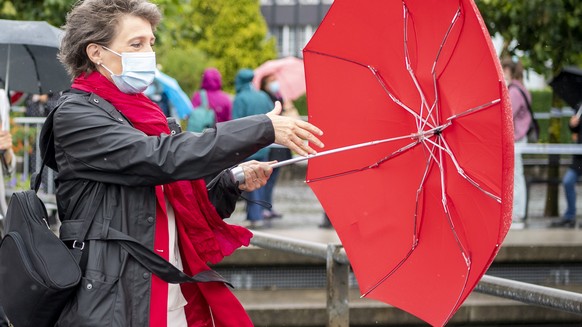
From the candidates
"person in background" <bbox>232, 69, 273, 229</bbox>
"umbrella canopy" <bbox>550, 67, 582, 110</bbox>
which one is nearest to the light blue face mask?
"person in background" <bbox>232, 69, 273, 229</bbox>

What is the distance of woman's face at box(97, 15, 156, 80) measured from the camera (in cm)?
383

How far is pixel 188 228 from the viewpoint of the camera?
12.9ft

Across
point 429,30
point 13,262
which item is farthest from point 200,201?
point 429,30

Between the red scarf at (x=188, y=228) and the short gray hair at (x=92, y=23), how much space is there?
0.07 m

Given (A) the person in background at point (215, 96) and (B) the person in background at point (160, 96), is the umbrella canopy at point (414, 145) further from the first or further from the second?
(B) the person in background at point (160, 96)

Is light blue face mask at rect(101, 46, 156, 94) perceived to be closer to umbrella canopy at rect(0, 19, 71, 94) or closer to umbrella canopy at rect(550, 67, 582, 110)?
umbrella canopy at rect(0, 19, 71, 94)

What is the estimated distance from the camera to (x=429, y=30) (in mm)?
3781

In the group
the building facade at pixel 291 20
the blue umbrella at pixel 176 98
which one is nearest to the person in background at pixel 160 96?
the blue umbrella at pixel 176 98

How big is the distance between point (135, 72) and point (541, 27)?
8.44 meters

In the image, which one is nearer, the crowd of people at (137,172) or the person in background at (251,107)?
the crowd of people at (137,172)

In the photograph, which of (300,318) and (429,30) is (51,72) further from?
(429,30)

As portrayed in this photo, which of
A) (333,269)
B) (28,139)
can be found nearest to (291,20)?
(28,139)

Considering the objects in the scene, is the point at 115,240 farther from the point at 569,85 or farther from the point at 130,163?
the point at 569,85

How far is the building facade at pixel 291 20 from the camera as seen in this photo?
58.5 metres
